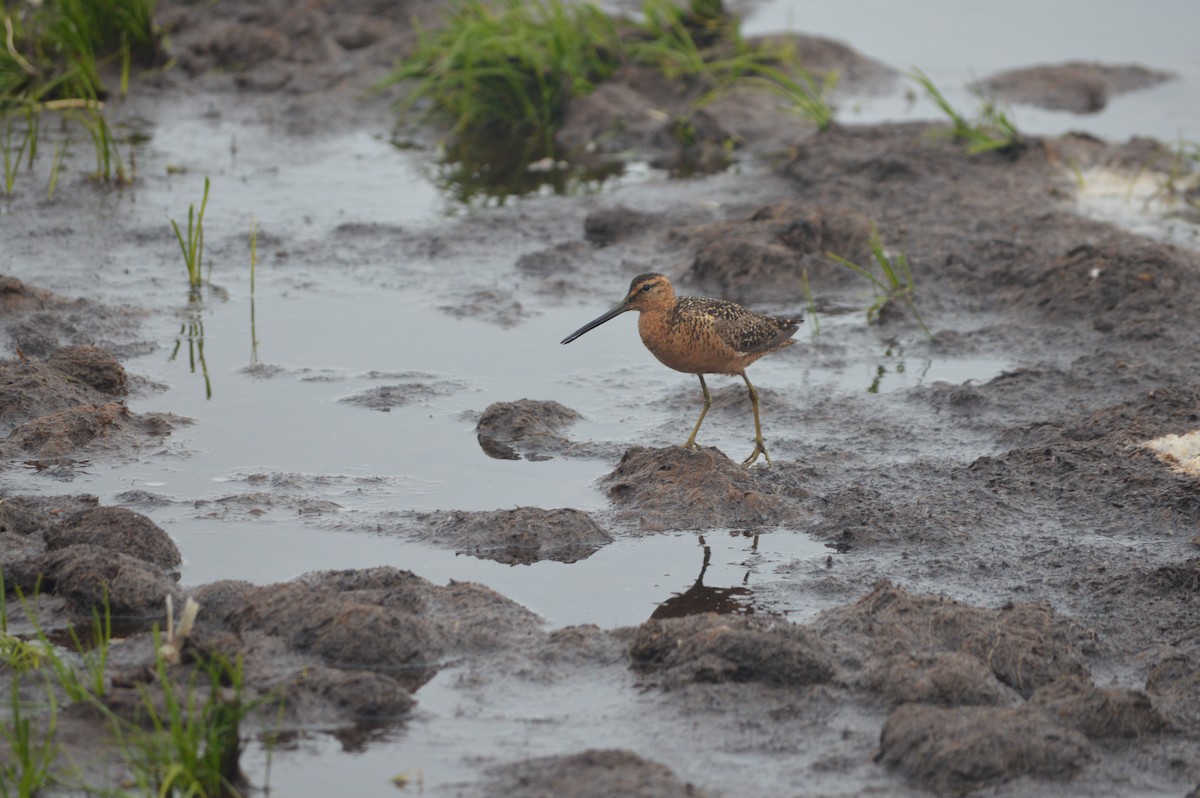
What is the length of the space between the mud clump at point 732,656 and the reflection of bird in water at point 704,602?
1.34ft

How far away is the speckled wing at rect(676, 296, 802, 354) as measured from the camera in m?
6.21

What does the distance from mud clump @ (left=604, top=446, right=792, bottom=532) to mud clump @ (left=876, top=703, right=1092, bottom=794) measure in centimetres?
174

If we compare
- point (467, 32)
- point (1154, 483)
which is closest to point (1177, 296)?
point (1154, 483)

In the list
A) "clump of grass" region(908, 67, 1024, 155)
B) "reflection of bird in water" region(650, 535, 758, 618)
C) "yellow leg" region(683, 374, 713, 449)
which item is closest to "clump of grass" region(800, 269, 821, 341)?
"yellow leg" region(683, 374, 713, 449)

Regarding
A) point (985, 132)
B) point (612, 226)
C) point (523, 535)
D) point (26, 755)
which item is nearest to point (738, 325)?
point (523, 535)

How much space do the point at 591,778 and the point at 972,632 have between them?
1.49 meters

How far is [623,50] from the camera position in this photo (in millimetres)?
12117

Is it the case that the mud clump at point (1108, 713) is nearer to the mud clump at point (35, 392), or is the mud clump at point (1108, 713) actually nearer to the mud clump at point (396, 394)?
the mud clump at point (396, 394)

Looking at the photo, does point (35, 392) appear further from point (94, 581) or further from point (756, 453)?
point (756, 453)

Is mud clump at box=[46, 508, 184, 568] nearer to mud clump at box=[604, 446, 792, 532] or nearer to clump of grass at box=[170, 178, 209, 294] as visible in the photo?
mud clump at box=[604, 446, 792, 532]

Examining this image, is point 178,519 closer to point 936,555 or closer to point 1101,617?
point 936,555

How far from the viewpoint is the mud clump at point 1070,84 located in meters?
12.6

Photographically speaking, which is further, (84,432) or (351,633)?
(84,432)

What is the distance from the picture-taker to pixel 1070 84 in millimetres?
12789
